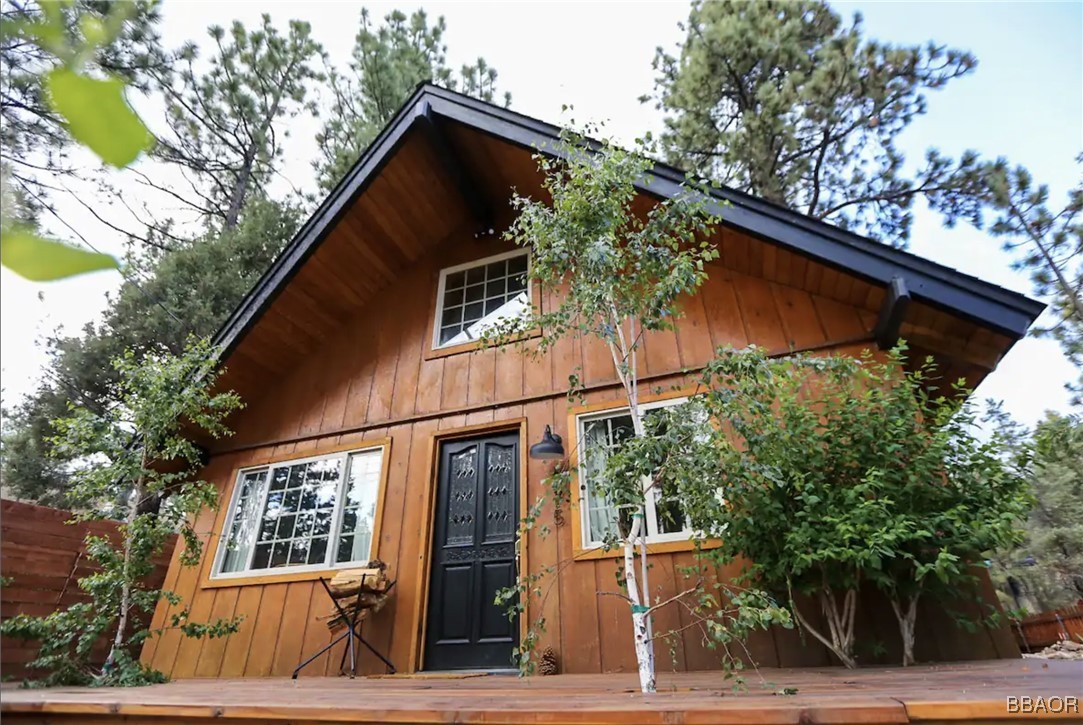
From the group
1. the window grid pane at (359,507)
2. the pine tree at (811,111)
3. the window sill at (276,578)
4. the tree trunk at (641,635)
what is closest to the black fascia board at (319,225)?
the window grid pane at (359,507)

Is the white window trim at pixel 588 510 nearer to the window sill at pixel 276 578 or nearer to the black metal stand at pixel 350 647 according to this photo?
the black metal stand at pixel 350 647

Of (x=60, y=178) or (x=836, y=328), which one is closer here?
(x=60, y=178)

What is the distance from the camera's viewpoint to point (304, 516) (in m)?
4.70

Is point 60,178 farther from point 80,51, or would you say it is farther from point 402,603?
point 402,603

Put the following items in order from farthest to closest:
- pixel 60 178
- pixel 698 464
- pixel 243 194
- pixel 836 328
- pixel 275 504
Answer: pixel 243 194 → pixel 275 504 → pixel 836 328 → pixel 698 464 → pixel 60 178

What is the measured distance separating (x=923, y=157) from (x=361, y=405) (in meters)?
7.50

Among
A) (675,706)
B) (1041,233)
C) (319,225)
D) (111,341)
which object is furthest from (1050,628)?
(111,341)

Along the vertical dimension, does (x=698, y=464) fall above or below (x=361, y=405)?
below

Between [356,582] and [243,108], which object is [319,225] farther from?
[243,108]

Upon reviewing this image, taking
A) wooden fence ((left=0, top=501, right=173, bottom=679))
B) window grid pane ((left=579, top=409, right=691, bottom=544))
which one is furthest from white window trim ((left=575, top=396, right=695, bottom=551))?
wooden fence ((left=0, top=501, right=173, bottom=679))

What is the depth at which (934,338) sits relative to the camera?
341cm

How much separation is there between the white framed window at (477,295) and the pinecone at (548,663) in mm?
2678

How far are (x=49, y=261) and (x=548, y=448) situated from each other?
355cm

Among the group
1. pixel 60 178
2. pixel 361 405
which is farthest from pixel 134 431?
pixel 60 178
